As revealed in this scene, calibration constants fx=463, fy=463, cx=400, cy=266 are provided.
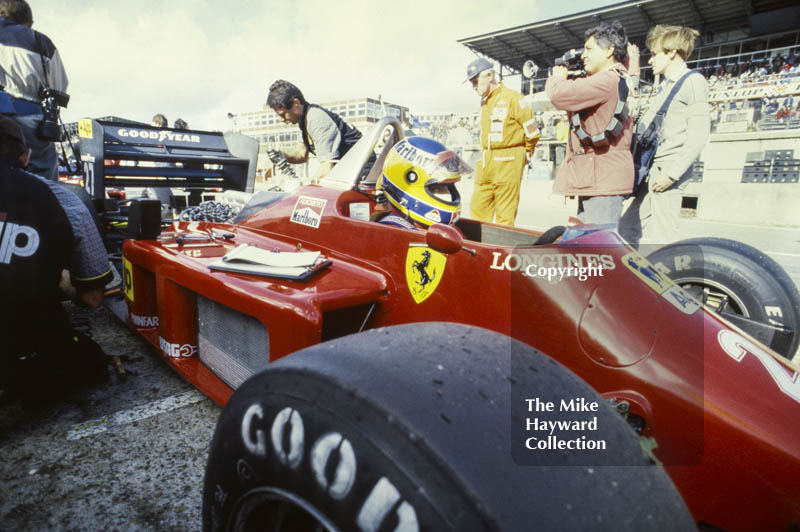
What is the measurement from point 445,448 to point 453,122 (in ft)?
92.9

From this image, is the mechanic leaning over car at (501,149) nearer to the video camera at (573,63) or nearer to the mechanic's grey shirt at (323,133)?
the video camera at (573,63)

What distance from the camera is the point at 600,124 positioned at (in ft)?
8.99

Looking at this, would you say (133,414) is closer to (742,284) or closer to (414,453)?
(414,453)

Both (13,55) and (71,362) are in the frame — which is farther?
(13,55)

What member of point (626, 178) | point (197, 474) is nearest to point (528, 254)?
point (197, 474)

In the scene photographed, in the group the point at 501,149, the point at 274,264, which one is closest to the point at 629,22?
the point at 501,149

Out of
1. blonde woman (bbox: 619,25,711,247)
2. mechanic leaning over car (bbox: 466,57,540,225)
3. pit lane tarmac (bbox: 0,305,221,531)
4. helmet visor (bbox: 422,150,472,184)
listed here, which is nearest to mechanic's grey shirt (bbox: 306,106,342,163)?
mechanic leaning over car (bbox: 466,57,540,225)

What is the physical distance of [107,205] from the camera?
13.4 feet

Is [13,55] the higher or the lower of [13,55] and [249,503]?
the higher

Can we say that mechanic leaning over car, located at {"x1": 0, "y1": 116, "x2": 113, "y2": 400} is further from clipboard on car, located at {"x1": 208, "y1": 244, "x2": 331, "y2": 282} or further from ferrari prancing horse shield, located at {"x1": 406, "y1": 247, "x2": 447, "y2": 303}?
ferrari prancing horse shield, located at {"x1": 406, "y1": 247, "x2": 447, "y2": 303}

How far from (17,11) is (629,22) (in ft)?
85.1

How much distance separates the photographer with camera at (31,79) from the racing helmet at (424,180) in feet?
10.1

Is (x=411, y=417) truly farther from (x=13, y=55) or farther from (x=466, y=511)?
(x=13, y=55)

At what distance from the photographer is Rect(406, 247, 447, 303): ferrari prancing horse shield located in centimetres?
152
